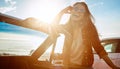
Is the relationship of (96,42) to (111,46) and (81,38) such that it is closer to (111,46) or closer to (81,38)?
(81,38)

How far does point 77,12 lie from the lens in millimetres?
2932

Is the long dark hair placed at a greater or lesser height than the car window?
greater

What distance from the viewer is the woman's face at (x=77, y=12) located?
294 cm

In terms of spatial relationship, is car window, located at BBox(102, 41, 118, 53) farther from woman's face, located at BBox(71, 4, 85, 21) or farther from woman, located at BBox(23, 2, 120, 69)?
Answer: woman's face, located at BBox(71, 4, 85, 21)

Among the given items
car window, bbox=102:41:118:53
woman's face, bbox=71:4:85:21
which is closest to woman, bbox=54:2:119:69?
woman's face, bbox=71:4:85:21

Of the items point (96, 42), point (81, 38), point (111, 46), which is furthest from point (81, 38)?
point (111, 46)

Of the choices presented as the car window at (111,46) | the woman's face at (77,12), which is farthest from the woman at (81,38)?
the car window at (111,46)

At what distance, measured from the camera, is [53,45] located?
8.21 ft

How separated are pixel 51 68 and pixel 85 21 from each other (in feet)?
3.08

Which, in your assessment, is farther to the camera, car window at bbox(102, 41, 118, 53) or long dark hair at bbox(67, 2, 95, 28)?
car window at bbox(102, 41, 118, 53)

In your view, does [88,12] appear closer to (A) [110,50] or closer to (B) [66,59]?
(B) [66,59]

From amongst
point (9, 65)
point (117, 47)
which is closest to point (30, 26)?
point (9, 65)

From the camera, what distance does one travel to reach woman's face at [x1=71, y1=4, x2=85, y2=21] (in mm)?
2938

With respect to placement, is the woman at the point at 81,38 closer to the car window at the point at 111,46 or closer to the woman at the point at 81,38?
the woman at the point at 81,38
